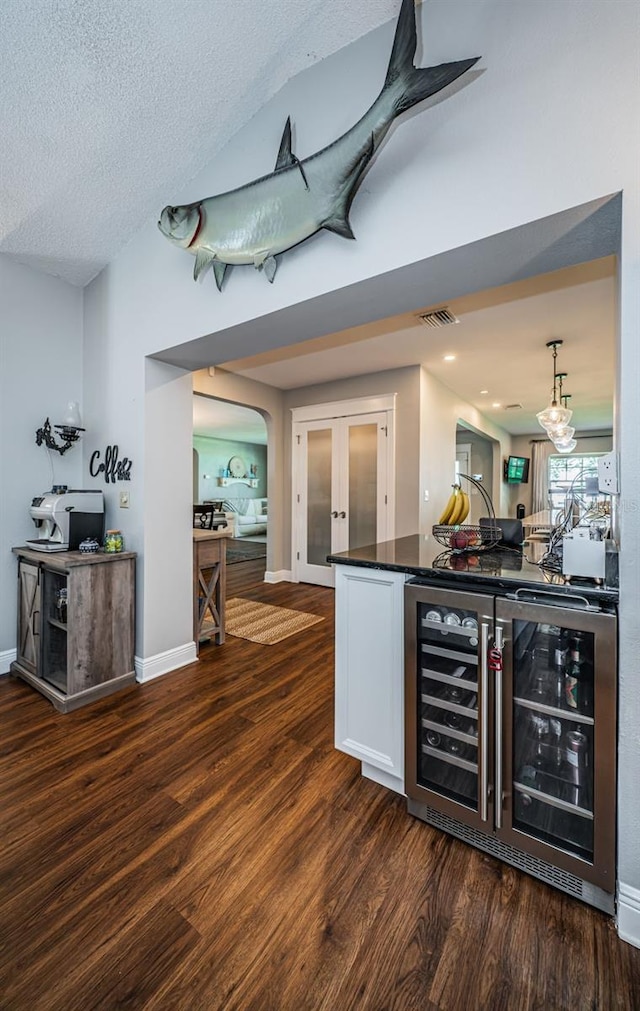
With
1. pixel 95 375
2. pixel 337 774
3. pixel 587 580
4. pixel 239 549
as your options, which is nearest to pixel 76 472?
pixel 95 375

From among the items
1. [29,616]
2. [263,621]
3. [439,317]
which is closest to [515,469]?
[439,317]

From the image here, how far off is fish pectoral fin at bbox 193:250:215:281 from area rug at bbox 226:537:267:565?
16.2ft

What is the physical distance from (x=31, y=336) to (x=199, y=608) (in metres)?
2.23

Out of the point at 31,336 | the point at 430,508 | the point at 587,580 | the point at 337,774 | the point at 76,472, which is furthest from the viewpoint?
the point at 430,508

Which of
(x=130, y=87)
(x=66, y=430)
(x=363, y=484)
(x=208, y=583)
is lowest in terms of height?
(x=208, y=583)

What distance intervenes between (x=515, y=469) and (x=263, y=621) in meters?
7.47

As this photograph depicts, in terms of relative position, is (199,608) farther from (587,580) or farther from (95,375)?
(587,580)

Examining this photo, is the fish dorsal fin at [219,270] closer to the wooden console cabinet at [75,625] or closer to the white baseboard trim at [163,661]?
the wooden console cabinet at [75,625]

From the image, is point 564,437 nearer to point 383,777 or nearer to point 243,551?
point 383,777

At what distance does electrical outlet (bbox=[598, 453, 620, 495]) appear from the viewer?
1.22 metres

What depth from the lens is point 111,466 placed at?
2852 millimetres

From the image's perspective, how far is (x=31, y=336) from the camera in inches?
112

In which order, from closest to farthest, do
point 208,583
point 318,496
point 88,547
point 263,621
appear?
1. point 88,547
2. point 208,583
3. point 263,621
4. point 318,496

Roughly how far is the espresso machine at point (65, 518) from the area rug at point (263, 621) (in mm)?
1406
